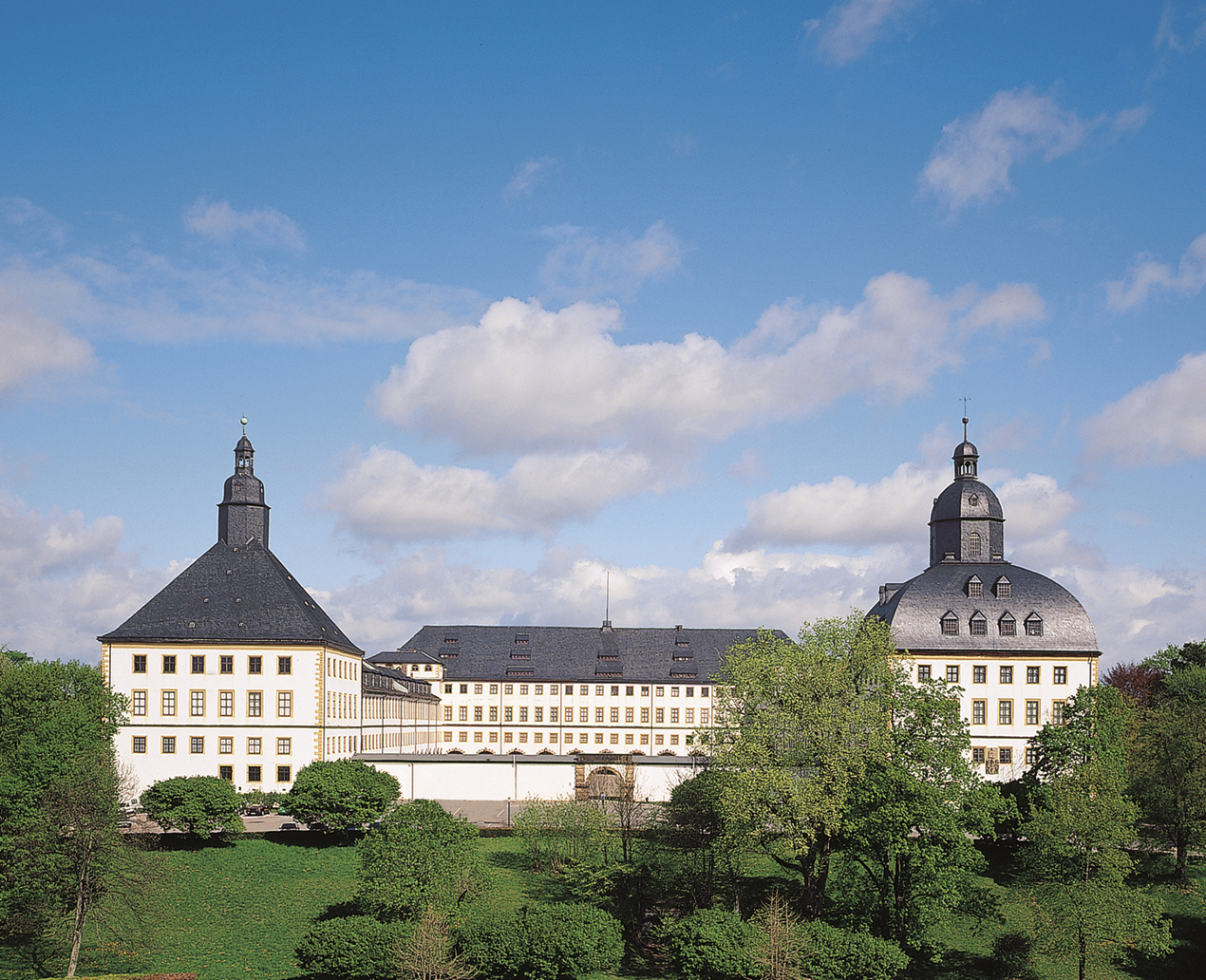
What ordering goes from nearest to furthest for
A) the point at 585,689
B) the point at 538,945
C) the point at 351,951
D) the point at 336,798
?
the point at 538,945, the point at 351,951, the point at 336,798, the point at 585,689

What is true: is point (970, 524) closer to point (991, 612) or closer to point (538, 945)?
point (991, 612)

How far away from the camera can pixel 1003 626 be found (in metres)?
75.1

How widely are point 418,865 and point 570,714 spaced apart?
75.4 metres

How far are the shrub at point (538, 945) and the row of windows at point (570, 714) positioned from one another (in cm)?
7493

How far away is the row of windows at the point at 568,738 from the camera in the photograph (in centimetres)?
11119

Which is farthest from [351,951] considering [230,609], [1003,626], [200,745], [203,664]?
[1003,626]

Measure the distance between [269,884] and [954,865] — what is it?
91.6 ft

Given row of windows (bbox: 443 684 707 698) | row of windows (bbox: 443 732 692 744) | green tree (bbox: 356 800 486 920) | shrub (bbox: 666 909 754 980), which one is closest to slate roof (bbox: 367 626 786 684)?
row of windows (bbox: 443 684 707 698)

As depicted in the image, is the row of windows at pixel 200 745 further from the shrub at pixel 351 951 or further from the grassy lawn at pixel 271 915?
the shrub at pixel 351 951

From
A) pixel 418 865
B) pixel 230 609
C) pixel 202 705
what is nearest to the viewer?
pixel 418 865

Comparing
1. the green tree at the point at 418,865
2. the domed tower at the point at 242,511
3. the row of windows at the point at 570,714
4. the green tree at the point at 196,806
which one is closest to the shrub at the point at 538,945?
the green tree at the point at 418,865

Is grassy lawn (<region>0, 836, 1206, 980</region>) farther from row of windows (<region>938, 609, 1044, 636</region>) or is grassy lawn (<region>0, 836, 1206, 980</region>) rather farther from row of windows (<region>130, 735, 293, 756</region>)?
row of windows (<region>938, 609, 1044, 636</region>)

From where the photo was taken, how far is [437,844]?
38.5 metres

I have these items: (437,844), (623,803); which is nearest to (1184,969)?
(623,803)
